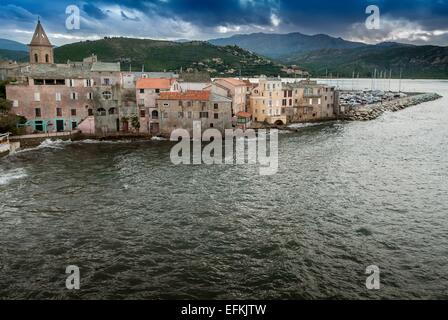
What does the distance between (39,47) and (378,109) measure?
85684 mm

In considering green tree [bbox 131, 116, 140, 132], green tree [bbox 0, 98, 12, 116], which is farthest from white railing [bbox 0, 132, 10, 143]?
green tree [bbox 131, 116, 140, 132]

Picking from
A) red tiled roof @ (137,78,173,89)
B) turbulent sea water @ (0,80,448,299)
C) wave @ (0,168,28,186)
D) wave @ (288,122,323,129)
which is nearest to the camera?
turbulent sea water @ (0,80,448,299)

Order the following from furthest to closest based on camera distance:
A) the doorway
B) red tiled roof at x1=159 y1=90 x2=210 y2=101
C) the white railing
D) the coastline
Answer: red tiled roof at x1=159 y1=90 x2=210 y2=101 < the doorway < the coastline < the white railing

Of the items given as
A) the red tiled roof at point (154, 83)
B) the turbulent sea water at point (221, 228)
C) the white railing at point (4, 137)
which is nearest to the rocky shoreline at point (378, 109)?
the red tiled roof at point (154, 83)

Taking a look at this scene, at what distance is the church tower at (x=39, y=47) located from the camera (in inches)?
3068

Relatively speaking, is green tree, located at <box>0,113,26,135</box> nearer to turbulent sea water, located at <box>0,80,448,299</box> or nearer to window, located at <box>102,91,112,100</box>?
turbulent sea water, located at <box>0,80,448,299</box>

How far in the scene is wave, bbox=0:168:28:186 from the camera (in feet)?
124

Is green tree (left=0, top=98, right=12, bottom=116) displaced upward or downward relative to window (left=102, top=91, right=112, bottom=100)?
downward

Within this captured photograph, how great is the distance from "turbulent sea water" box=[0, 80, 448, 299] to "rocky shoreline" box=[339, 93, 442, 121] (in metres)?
47.1

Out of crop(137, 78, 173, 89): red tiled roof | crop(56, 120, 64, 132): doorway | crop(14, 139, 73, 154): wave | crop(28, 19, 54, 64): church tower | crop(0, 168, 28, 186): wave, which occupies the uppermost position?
crop(28, 19, 54, 64): church tower

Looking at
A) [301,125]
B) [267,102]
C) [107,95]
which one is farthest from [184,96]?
[301,125]

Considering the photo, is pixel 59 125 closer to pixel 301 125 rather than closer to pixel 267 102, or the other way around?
pixel 267 102
